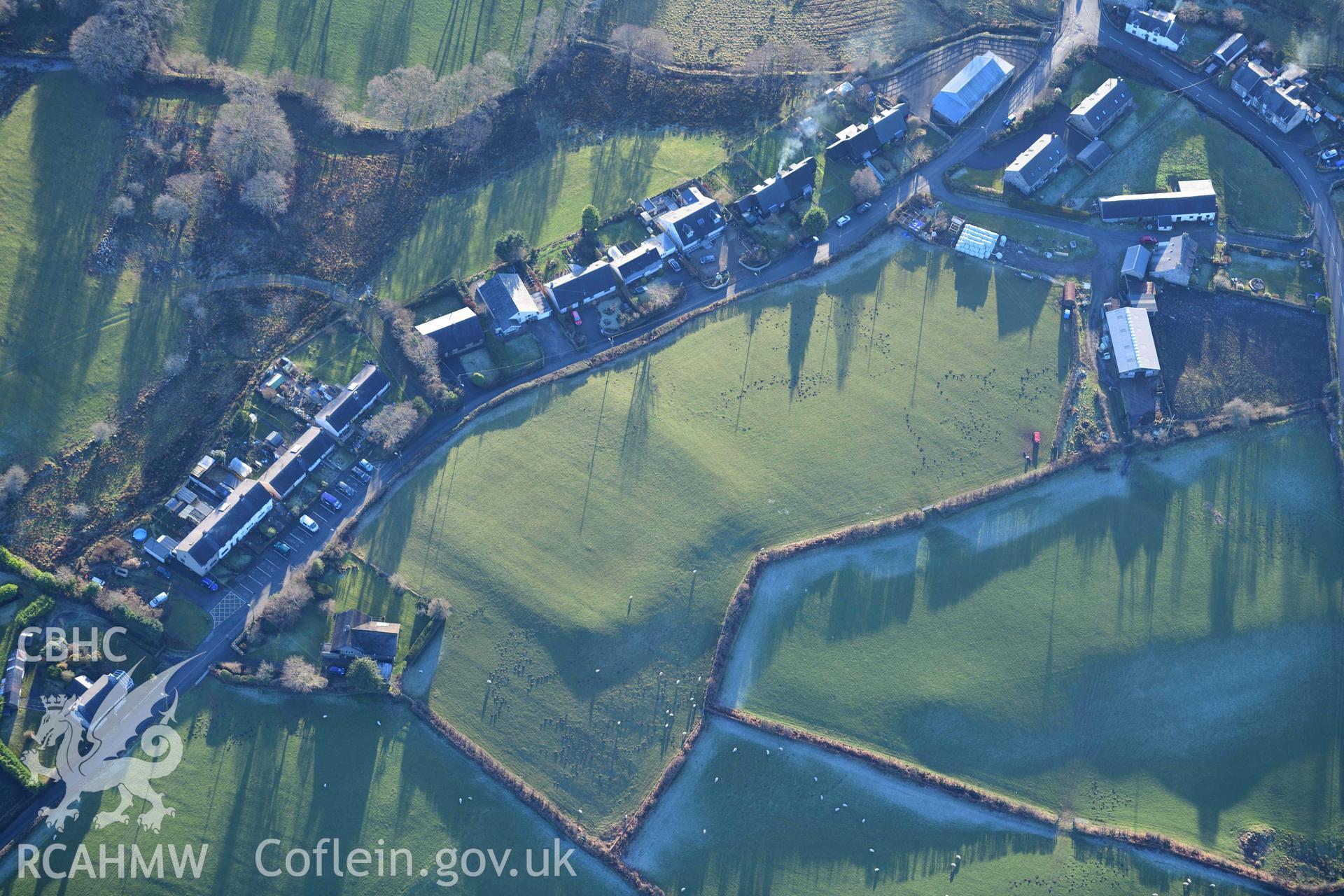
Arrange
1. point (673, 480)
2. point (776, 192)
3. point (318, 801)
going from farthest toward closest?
point (776, 192) → point (673, 480) → point (318, 801)

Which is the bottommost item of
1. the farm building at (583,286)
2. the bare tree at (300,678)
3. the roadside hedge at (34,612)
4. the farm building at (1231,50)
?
the bare tree at (300,678)

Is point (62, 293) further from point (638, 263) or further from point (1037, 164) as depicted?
point (1037, 164)

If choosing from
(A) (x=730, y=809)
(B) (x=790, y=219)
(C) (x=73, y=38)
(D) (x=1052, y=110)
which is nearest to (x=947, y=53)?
(D) (x=1052, y=110)

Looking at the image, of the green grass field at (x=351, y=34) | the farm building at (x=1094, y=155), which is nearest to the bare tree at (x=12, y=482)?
the green grass field at (x=351, y=34)

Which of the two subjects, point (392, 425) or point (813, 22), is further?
point (813, 22)

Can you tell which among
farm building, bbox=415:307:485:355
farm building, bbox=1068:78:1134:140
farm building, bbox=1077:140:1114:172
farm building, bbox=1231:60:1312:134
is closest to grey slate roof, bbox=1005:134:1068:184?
farm building, bbox=1077:140:1114:172

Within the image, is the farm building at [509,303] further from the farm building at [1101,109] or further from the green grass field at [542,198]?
the farm building at [1101,109]

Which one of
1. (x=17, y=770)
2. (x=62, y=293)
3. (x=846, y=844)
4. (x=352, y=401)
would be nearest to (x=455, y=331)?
(x=352, y=401)
